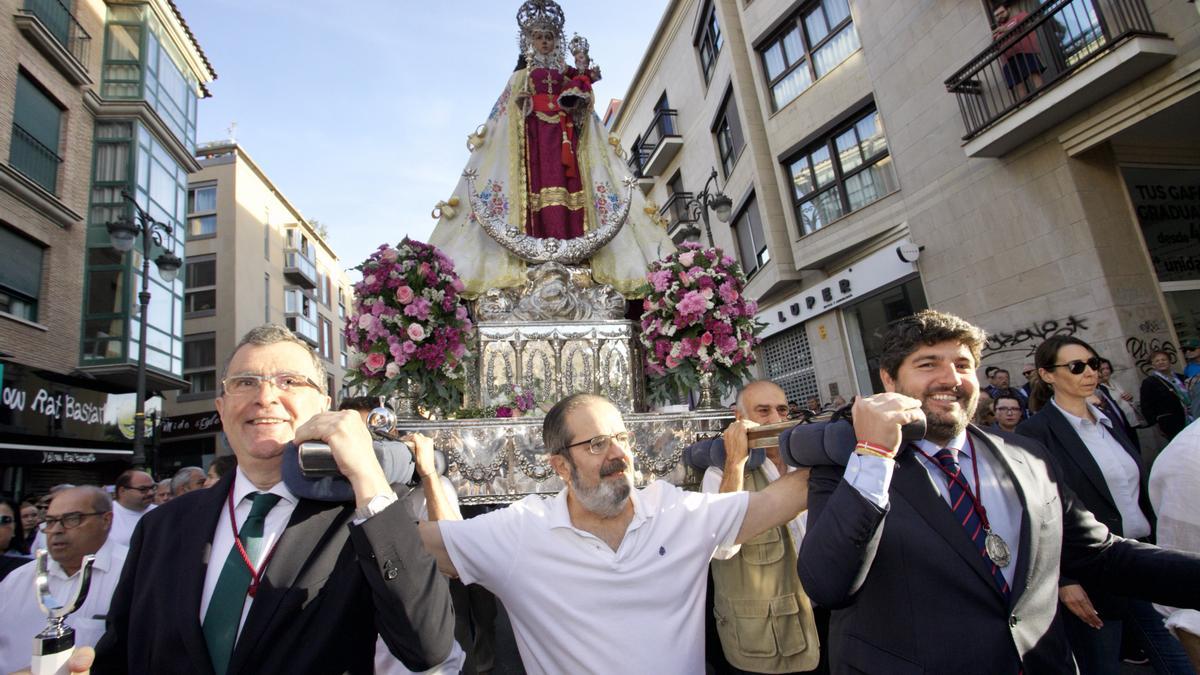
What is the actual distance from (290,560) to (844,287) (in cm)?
1453

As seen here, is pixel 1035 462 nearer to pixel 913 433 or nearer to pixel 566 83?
pixel 913 433

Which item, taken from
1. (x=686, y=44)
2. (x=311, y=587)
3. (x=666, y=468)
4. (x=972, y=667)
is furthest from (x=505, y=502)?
(x=686, y=44)

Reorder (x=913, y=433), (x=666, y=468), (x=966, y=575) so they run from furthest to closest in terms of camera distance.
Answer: (x=666, y=468), (x=966, y=575), (x=913, y=433)

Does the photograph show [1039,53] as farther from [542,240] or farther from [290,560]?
[290,560]

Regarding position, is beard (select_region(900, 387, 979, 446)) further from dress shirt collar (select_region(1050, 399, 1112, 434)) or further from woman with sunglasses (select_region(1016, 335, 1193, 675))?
dress shirt collar (select_region(1050, 399, 1112, 434))

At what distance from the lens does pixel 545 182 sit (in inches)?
276

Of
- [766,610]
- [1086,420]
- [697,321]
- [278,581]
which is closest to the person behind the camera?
[278,581]

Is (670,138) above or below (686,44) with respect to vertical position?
below

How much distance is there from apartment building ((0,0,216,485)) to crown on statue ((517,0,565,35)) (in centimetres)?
1284

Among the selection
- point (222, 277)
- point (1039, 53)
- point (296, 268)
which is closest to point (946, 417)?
point (1039, 53)

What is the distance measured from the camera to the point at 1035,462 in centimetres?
230

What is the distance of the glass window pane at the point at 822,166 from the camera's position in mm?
15188

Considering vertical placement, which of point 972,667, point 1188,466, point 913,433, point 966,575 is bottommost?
point 972,667

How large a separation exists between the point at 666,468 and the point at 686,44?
2102 cm
